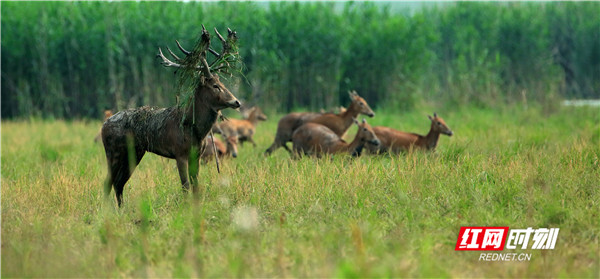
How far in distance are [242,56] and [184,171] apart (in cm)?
1433

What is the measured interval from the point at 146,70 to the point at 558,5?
65.7 feet

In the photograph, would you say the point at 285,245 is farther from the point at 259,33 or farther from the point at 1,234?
the point at 259,33

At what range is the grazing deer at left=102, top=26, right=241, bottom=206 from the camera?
7184 millimetres

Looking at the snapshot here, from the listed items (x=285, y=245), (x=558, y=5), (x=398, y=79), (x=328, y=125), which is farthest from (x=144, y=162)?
(x=558, y=5)

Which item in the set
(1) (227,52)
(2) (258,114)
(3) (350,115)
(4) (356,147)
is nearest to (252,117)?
(2) (258,114)

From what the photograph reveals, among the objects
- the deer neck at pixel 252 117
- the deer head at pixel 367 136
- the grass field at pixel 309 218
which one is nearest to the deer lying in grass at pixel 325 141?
the deer head at pixel 367 136

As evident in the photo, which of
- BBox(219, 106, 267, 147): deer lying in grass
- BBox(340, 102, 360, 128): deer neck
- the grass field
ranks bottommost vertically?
BBox(219, 106, 267, 147): deer lying in grass

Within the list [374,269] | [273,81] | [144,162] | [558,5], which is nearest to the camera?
[374,269]

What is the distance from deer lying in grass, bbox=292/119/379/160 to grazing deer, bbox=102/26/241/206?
3.62 m

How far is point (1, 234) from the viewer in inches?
243

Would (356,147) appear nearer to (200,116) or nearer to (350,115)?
(350,115)

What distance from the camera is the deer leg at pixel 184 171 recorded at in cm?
721

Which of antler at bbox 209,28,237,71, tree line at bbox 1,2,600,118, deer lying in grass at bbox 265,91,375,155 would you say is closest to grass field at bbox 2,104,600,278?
antler at bbox 209,28,237,71

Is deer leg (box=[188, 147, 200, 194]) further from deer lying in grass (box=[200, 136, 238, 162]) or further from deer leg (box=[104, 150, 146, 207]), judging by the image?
deer lying in grass (box=[200, 136, 238, 162])
